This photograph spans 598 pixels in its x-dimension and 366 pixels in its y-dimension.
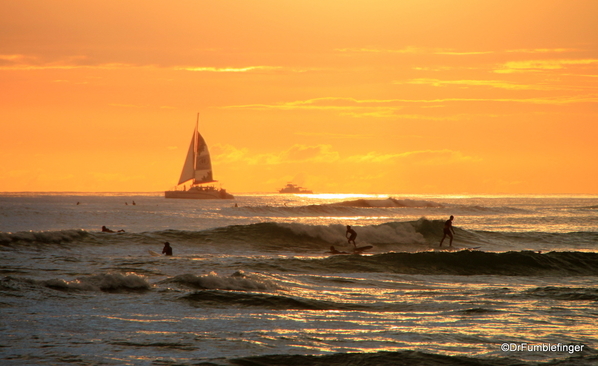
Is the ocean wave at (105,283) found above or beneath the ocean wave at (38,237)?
beneath

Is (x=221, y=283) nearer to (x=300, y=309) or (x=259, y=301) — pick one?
(x=259, y=301)

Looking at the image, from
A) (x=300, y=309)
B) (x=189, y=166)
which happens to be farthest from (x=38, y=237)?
(x=189, y=166)

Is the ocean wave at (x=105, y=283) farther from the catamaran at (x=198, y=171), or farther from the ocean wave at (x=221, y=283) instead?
the catamaran at (x=198, y=171)

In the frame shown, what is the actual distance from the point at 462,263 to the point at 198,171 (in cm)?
10357

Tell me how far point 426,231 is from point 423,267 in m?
17.6

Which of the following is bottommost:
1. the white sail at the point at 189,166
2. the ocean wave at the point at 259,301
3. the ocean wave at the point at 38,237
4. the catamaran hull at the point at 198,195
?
the ocean wave at the point at 259,301

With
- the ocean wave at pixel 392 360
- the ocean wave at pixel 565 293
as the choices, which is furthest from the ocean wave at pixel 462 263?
the ocean wave at pixel 392 360

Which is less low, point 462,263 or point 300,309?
point 462,263

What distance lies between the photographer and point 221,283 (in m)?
16.5

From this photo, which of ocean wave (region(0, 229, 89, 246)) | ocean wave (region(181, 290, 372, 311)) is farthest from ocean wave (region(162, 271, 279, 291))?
ocean wave (region(0, 229, 89, 246))

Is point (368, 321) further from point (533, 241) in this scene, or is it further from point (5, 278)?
point (533, 241)

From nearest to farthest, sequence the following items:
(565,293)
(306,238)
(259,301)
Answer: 1. (259,301)
2. (565,293)
3. (306,238)

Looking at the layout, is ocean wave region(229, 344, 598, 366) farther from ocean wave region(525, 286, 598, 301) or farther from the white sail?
the white sail

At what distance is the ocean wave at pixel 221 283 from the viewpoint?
640 inches
